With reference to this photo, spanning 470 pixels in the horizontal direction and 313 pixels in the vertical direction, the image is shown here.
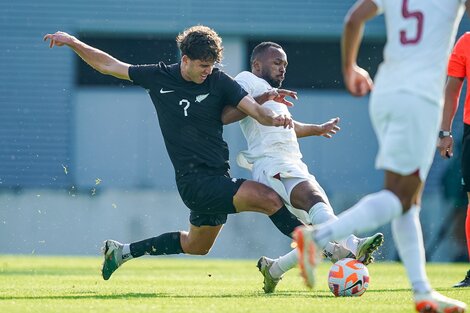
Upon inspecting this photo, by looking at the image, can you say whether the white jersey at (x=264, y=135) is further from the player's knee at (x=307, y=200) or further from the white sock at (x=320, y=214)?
the white sock at (x=320, y=214)

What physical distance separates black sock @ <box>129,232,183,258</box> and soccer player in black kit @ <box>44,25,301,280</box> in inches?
15.8

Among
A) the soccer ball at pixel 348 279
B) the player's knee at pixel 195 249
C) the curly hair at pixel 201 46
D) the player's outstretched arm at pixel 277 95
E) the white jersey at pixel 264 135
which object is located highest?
the curly hair at pixel 201 46

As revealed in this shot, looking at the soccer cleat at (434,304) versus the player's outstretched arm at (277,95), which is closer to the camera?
the soccer cleat at (434,304)

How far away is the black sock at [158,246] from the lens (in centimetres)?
928

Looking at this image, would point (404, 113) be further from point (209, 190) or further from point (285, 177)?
point (209, 190)

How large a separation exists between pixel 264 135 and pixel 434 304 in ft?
10.6

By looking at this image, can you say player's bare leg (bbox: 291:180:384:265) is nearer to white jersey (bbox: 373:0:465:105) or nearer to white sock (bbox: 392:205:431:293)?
white sock (bbox: 392:205:431:293)

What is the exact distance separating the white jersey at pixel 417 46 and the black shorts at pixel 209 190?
8.75 ft

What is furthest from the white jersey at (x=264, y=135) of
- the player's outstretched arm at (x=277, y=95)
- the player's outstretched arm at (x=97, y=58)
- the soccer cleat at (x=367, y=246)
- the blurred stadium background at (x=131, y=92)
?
the blurred stadium background at (x=131, y=92)

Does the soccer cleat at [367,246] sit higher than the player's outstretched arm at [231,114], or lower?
lower

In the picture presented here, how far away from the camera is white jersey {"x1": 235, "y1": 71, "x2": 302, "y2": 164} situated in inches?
348

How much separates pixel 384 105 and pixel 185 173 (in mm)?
3114

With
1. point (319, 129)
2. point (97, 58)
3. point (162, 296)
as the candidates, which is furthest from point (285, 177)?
point (97, 58)

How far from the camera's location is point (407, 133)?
578cm
